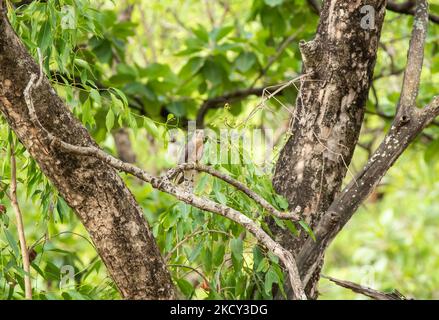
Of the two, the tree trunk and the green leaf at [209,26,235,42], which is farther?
the green leaf at [209,26,235,42]

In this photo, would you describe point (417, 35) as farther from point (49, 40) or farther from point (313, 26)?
point (313, 26)

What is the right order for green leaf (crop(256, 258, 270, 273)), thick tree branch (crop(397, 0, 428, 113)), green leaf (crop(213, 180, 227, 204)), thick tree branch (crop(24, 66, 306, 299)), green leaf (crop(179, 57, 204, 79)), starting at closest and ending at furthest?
thick tree branch (crop(24, 66, 306, 299)) < green leaf (crop(213, 180, 227, 204)) < green leaf (crop(256, 258, 270, 273)) < thick tree branch (crop(397, 0, 428, 113)) < green leaf (crop(179, 57, 204, 79))

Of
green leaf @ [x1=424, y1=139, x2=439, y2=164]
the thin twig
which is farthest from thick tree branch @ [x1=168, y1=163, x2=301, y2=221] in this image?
green leaf @ [x1=424, y1=139, x2=439, y2=164]

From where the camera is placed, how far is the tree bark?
1917 mm

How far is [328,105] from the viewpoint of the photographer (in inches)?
93.9

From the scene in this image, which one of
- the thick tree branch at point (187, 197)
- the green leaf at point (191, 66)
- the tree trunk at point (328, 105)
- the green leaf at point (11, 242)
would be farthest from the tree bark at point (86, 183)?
the green leaf at point (191, 66)

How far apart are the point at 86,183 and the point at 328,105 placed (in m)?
0.86

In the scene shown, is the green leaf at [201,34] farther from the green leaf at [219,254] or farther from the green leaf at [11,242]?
the green leaf at [11,242]

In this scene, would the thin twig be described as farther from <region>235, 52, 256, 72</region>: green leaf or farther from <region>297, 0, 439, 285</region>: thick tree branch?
<region>235, 52, 256, 72</region>: green leaf

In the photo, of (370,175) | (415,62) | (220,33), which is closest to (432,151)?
(220,33)

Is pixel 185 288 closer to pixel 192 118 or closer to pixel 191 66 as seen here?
pixel 191 66

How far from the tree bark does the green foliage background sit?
173 millimetres

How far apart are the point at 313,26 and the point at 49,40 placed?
196 centimetres

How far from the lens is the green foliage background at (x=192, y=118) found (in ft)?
7.36
